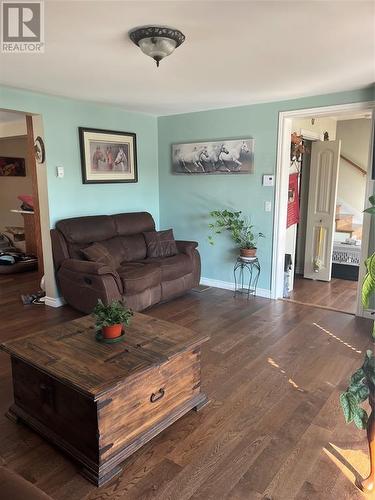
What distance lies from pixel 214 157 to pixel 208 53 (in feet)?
7.26

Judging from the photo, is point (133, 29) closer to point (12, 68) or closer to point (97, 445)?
point (12, 68)

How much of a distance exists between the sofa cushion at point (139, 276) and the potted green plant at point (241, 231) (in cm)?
109

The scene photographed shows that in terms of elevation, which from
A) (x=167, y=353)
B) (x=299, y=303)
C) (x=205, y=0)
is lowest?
(x=299, y=303)

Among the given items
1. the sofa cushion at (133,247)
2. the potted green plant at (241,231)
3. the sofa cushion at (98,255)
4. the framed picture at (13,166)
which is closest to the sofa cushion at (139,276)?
the sofa cushion at (98,255)

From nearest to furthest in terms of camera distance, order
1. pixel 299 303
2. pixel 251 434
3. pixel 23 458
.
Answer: pixel 23 458
pixel 251 434
pixel 299 303

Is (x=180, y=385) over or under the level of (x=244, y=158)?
under

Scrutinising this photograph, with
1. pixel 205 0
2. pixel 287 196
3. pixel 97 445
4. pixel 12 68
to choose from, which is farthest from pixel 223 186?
pixel 97 445

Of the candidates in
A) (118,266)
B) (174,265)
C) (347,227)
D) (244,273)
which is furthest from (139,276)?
(347,227)

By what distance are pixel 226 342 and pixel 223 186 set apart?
7.25ft

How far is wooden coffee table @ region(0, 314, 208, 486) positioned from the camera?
1779 mm

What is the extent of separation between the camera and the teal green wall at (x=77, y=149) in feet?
12.9

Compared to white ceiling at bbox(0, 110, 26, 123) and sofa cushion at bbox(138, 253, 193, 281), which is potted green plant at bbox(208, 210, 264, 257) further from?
white ceiling at bbox(0, 110, 26, 123)

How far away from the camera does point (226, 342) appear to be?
3314mm

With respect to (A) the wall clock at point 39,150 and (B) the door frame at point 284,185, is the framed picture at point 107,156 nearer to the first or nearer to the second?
(A) the wall clock at point 39,150
